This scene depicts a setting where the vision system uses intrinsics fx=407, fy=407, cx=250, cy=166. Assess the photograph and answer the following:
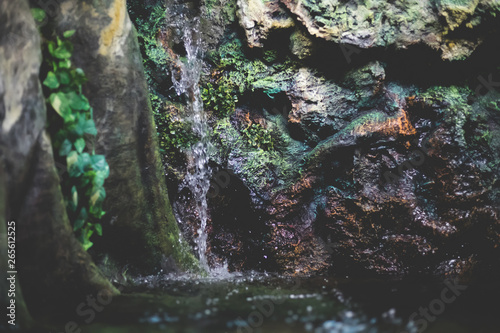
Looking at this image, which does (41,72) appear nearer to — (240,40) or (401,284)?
(240,40)

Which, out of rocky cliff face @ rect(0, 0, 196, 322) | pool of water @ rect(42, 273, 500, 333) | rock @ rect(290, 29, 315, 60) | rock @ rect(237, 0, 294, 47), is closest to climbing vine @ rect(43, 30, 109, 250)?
rocky cliff face @ rect(0, 0, 196, 322)

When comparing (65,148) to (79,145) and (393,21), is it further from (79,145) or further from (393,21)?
(393,21)

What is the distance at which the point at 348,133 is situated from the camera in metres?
4.40

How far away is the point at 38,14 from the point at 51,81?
1.83 ft

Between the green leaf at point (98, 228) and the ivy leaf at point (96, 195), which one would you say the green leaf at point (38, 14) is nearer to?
the ivy leaf at point (96, 195)

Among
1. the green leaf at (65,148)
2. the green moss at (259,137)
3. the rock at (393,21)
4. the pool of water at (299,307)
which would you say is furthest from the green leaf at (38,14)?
the rock at (393,21)

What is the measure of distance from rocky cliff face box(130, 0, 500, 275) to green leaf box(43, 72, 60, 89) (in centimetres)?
168

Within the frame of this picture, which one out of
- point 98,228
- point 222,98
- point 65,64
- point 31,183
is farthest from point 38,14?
point 222,98

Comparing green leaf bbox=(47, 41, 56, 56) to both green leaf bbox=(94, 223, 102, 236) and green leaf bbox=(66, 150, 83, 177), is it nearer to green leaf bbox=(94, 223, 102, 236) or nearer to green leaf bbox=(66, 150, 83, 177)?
green leaf bbox=(66, 150, 83, 177)

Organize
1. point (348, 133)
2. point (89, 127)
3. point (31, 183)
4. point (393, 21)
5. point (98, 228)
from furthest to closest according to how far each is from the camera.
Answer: point (393, 21) < point (348, 133) < point (98, 228) < point (89, 127) < point (31, 183)

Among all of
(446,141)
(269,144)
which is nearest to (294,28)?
(269,144)

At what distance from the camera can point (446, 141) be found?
4.37 m

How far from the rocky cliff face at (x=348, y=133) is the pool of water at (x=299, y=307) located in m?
0.70

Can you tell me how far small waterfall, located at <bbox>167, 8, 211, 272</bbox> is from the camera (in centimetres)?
452
